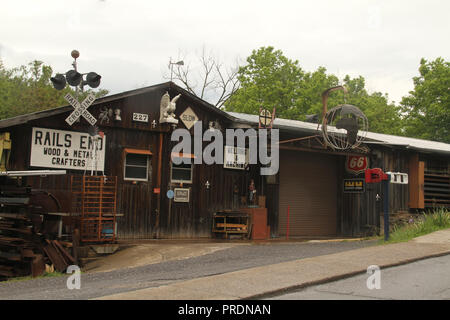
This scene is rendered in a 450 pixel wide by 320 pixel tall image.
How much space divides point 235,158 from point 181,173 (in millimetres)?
2323

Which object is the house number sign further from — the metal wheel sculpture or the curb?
the curb

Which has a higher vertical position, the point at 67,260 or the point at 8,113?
the point at 8,113

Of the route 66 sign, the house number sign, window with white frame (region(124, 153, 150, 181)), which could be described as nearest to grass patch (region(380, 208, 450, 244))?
the route 66 sign

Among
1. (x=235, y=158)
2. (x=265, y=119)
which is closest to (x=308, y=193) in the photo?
(x=235, y=158)

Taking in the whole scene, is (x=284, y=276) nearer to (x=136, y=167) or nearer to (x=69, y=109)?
(x=136, y=167)

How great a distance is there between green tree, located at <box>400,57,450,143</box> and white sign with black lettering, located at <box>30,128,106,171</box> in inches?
1435

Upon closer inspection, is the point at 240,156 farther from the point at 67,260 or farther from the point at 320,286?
the point at 320,286

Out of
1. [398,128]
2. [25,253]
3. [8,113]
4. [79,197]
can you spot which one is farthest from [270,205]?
[398,128]

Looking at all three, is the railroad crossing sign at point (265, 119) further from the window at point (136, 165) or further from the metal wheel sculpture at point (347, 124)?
the window at point (136, 165)

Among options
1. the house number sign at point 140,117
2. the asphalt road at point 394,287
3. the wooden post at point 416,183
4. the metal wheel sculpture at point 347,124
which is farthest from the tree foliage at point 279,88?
the asphalt road at point 394,287

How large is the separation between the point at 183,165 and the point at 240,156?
242 centimetres

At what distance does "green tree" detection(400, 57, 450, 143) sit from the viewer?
1721 inches

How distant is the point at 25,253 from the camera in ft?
40.8
